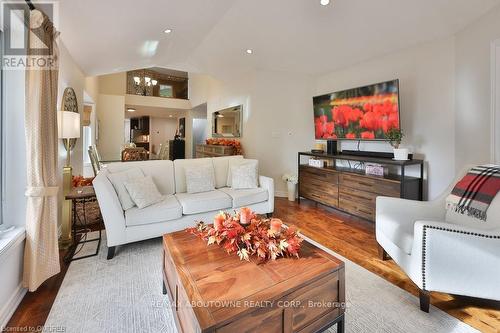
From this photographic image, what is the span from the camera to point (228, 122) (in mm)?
6379

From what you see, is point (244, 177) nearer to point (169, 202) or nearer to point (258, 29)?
point (169, 202)

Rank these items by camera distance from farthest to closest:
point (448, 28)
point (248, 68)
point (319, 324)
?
point (248, 68) < point (448, 28) < point (319, 324)

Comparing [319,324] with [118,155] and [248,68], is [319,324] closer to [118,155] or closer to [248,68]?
[248,68]

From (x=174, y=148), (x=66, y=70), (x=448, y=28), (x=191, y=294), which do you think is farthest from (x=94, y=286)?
(x=174, y=148)

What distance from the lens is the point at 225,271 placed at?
137 centimetres

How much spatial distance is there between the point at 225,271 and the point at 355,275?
135cm

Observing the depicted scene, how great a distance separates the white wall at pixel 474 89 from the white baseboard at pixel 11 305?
171 inches

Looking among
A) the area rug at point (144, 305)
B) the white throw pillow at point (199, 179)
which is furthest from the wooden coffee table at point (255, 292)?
the white throw pillow at point (199, 179)

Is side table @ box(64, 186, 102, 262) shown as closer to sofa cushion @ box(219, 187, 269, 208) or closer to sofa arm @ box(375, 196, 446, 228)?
sofa cushion @ box(219, 187, 269, 208)

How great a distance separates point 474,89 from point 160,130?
1196cm

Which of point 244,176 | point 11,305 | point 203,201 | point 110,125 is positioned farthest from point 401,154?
point 110,125

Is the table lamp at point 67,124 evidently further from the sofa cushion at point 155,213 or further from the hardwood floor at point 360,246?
the hardwood floor at point 360,246

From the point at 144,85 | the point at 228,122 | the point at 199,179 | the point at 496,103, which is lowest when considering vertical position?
the point at 199,179

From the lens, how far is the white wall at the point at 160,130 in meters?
12.1
